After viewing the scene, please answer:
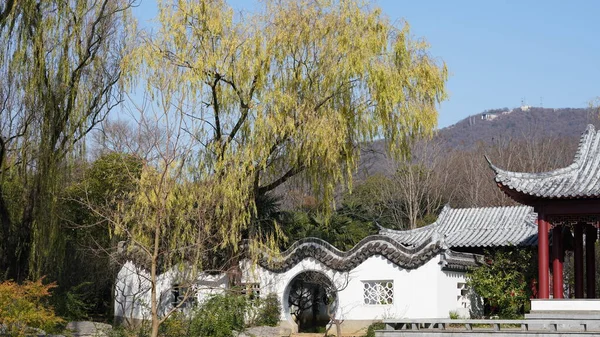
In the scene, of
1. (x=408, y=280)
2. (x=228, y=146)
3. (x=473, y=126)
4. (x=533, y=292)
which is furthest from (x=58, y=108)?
(x=473, y=126)

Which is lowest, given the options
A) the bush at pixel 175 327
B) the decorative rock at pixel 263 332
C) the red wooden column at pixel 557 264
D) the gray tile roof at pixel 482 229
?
the decorative rock at pixel 263 332

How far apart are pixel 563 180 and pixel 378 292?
12.9 ft

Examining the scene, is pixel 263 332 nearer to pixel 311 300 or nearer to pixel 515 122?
pixel 311 300

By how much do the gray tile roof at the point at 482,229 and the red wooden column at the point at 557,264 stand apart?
2.34m

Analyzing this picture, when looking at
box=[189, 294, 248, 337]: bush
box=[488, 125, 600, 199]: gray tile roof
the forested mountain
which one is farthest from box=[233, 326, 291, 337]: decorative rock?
the forested mountain

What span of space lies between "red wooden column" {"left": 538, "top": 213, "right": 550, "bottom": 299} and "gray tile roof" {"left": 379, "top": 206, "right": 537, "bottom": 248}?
9.87 ft

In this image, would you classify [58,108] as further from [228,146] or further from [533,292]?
[533,292]

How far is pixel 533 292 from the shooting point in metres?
16.1

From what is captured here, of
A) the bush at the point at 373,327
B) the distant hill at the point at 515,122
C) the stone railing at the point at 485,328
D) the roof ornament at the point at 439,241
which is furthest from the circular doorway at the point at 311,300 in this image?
the distant hill at the point at 515,122

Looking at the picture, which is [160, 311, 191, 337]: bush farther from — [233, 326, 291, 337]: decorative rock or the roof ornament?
the roof ornament

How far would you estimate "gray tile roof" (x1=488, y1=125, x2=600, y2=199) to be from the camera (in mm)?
13625

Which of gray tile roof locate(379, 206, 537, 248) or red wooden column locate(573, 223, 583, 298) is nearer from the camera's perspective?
red wooden column locate(573, 223, 583, 298)

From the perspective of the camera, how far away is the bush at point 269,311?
619 inches

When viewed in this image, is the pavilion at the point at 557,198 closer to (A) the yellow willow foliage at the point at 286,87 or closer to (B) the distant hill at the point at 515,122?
(A) the yellow willow foliage at the point at 286,87
